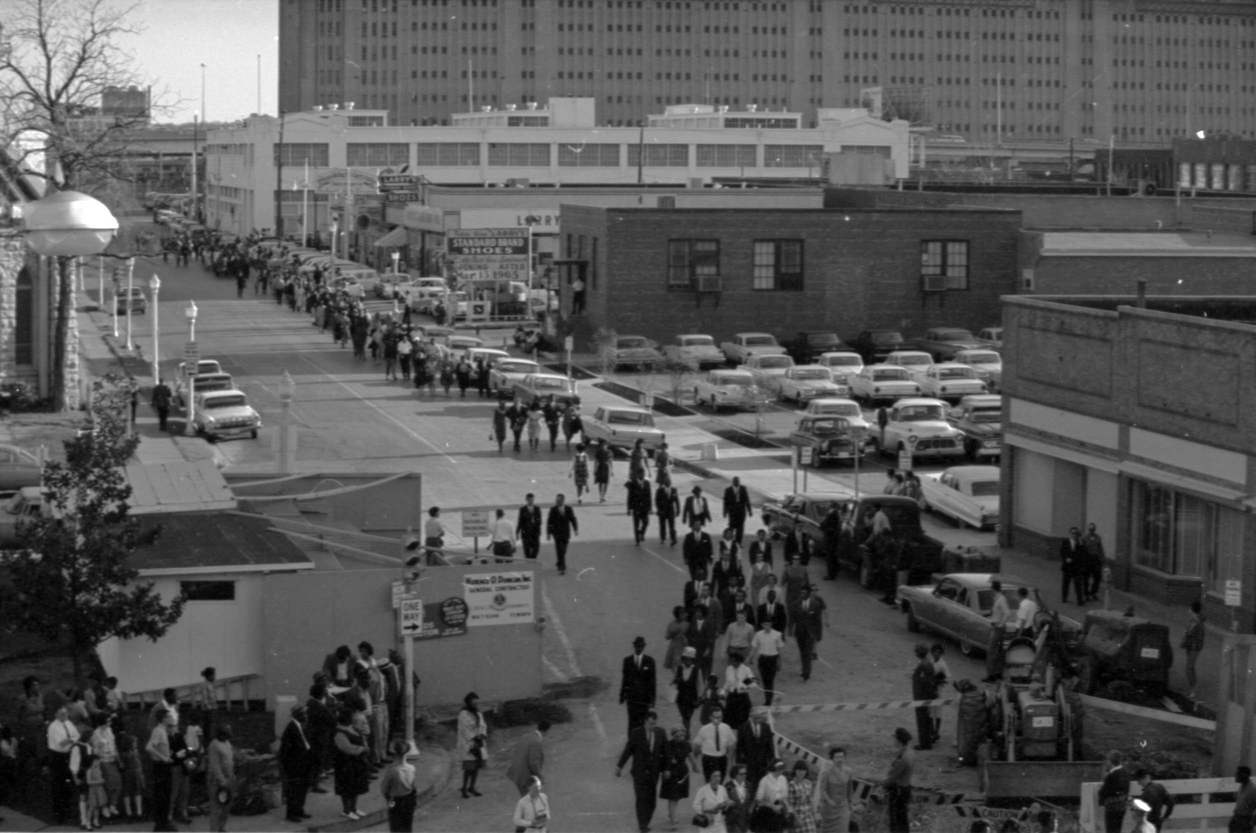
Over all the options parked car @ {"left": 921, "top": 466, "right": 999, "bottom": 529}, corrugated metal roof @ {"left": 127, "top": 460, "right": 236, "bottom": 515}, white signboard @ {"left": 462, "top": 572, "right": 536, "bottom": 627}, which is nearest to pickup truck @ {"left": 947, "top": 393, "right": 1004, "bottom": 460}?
parked car @ {"left": 921, "top": 466, "right": 999, "bottom": 529}

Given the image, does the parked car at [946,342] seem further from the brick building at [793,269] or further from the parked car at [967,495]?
the parked car at [967,495]

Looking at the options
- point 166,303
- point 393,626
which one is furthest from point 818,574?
point 166,303

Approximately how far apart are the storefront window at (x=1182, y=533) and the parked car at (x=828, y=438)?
11.8m

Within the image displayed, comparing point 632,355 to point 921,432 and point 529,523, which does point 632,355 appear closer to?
point 921,432

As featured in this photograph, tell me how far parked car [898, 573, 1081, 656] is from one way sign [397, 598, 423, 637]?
7456mm

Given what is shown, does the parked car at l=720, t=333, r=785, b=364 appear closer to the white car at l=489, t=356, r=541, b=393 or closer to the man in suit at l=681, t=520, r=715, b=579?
the white car at l=489, t=356, r=541, b=393

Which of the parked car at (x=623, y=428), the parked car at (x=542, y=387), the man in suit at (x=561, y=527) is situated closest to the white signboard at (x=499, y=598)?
the man in suit at (x=561, y=527)

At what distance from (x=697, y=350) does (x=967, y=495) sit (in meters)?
24.0

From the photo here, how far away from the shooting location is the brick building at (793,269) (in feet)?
208

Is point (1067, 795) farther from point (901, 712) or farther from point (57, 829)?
point (57, 829)

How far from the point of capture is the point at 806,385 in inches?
2072

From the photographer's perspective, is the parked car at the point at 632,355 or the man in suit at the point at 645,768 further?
the parked car at the point at 632,355

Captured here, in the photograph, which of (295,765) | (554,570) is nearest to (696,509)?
(554,570)

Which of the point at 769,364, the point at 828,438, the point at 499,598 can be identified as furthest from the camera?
the point at 769,364
